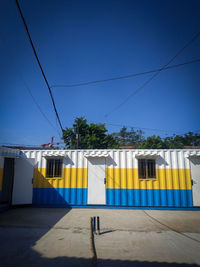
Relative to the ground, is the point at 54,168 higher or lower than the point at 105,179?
higher

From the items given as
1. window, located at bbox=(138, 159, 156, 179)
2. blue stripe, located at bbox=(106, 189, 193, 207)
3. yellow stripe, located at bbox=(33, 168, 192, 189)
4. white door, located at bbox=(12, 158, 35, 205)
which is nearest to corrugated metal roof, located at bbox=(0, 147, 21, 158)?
white door, located at bbox=(12, 158, 35, 205)

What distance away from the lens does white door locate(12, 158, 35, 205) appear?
7753mm

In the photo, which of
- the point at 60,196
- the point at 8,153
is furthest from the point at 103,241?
the point at 8,153

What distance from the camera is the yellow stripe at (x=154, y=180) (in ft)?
24.9

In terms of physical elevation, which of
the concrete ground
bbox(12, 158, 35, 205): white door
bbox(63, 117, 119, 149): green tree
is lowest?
the concrete ground

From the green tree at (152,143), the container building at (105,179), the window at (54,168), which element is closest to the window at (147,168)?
the container building at (105,179)

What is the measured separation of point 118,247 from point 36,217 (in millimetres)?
3862

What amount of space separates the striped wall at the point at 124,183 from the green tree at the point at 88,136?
→ 13.4m

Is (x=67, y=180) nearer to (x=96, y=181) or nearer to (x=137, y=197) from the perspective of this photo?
(x=96, y=181)

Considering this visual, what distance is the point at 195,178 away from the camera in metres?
7.64

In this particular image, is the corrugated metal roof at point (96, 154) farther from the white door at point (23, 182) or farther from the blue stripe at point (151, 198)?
the white door at point (23, 182)

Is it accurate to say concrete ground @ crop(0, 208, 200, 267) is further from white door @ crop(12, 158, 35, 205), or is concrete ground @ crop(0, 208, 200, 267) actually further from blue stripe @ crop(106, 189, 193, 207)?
white door @ crop(12, 158, 35, 205)

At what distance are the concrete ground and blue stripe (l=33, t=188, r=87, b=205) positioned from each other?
1669 millimetres

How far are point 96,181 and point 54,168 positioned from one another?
238cm
